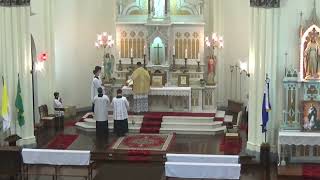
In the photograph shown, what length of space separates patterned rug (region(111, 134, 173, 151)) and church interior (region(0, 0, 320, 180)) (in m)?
0.06

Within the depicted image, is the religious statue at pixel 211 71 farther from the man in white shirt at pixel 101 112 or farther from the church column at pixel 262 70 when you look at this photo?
the church column at pixel 262 70

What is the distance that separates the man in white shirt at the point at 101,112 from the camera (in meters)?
21.2

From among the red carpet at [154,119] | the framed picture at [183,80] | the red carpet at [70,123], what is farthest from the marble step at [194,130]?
the red carpet at [70,123]

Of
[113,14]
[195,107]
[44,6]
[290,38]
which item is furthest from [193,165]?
[113,14]

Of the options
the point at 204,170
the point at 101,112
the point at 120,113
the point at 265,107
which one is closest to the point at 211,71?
the point at 120,113

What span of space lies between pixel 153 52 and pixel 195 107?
304 cm

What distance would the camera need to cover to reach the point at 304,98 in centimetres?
1803

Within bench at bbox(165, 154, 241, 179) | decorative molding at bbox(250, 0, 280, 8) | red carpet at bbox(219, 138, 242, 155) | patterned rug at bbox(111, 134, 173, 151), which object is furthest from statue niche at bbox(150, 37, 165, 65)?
bench at bbox(165, 154, 241, 179)

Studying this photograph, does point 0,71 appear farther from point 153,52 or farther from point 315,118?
point 315,118

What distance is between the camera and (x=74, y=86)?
25766 mm

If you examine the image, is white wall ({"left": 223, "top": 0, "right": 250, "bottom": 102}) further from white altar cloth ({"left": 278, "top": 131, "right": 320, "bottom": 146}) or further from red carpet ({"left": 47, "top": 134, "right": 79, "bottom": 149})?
white altar cloth ({"left": 278, "top": 131, "right": 320, "bottom": 146})

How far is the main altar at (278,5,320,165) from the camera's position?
17.8 metres

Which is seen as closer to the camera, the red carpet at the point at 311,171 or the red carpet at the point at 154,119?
the red carpet at the point at 311,171

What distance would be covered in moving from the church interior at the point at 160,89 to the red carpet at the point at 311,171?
0.05 m
